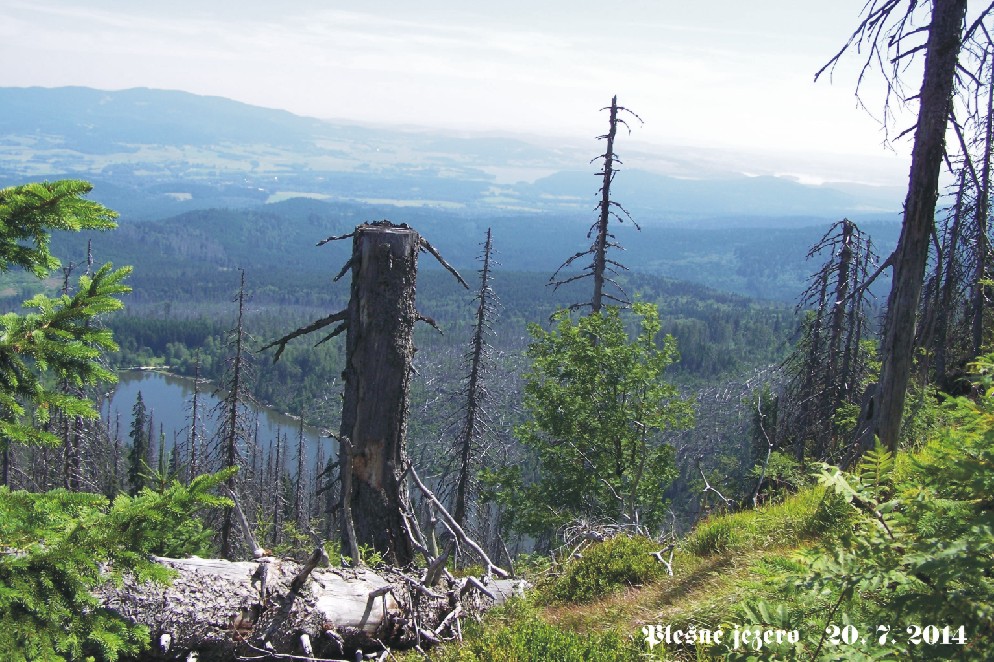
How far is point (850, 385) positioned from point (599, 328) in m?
9.10

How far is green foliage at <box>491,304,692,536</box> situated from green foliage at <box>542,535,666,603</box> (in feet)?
21.8

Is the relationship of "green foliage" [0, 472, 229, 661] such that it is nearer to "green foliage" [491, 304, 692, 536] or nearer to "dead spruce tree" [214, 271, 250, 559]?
"green foliage" [491, 304, 692, 536]

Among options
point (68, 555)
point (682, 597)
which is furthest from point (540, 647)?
point (68, 555)

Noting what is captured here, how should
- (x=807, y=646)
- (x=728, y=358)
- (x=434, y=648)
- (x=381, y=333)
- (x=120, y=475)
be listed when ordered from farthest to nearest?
1. (x=728, y=358)
2. (x=120, y=475)
3. (x=381, y=333)
4. (x=434, y=648)
5. (x=807, y=646)

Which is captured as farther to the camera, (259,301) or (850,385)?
(259,301)

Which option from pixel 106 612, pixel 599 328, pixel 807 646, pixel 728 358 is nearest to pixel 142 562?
pixel 106 612

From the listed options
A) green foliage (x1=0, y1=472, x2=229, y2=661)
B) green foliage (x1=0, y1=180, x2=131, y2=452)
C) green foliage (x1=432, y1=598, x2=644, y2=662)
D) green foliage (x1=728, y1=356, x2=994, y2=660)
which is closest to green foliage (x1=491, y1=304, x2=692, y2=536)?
green foliage (x1=432, y1=598, x2=644, y2=662)

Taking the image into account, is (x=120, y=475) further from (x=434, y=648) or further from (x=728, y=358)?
(x=728, y=358)

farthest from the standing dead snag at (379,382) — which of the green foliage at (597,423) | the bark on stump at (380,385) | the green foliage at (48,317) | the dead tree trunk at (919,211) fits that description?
the green foliage at (597,423)

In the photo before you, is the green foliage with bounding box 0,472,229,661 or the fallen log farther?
the fallen log

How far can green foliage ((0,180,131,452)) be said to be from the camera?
11.2 ft

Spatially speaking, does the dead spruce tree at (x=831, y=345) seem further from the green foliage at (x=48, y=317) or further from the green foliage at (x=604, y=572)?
the green foliage at (x=48, y=317)

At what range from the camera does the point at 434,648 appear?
533 cm

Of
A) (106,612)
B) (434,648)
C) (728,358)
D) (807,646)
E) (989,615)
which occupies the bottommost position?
(728,358)
